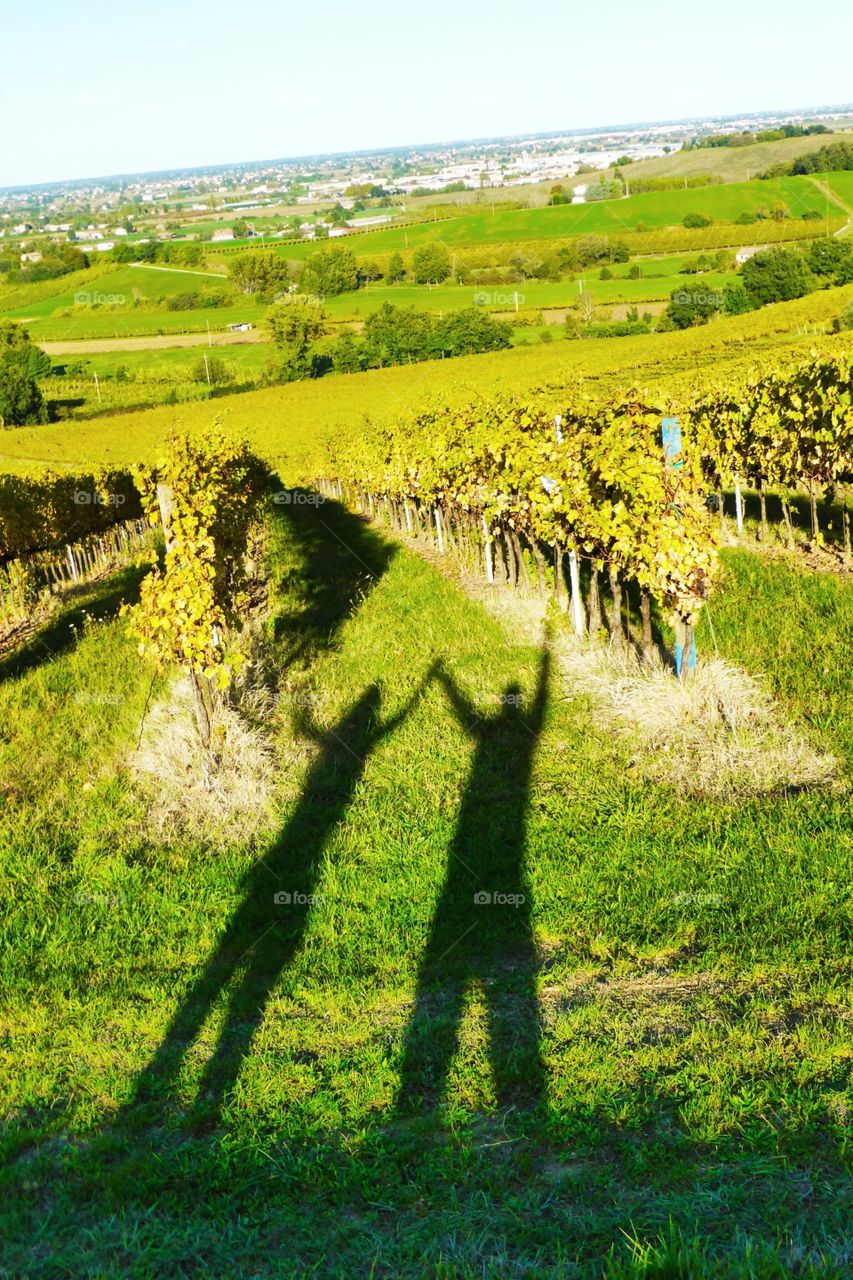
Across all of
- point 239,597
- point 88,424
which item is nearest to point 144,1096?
point 239,597

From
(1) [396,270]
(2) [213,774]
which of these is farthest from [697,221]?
(2) [213,774]

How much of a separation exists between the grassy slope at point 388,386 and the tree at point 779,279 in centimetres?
360

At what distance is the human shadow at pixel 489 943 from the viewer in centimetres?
514

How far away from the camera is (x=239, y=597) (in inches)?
567

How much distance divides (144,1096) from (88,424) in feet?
245

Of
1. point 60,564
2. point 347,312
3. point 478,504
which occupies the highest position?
point 347,312

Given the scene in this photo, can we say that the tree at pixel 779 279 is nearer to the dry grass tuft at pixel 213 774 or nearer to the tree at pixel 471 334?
the tree at pixel 471 334

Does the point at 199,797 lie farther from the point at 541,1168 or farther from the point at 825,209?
the point at 825,209

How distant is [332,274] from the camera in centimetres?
11194

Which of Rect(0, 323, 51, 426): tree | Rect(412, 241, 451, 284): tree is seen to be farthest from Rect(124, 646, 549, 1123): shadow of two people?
Rect(412, 241, 451, 284): tree

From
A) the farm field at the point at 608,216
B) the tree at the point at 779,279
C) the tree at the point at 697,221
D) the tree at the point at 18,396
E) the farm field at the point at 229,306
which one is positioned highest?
the farm field at the point at 608,216

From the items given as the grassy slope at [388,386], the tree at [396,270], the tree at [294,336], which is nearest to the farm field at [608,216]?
the tree at [396,270]

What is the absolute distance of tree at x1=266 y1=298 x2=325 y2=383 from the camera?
85500 millimetres

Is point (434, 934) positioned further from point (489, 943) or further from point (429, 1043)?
point (429, 1043)
